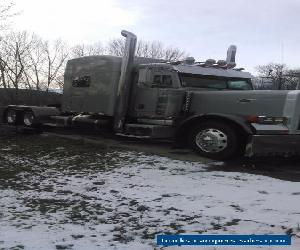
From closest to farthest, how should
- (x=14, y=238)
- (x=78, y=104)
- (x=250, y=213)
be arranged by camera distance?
1. (x=14, y=238)
2. (x=250, y=213)
3. (x=78, y=104)

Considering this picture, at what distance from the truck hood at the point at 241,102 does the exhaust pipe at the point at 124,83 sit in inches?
71.9

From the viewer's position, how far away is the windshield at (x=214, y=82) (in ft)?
37.8

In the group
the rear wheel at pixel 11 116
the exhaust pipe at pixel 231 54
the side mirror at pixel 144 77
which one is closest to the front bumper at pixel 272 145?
the side mirror at pixel 144 77

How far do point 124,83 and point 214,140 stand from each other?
310 centimetres

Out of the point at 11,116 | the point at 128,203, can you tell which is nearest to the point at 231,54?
the point at 11,116

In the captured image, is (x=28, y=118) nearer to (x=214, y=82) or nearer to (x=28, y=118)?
(x=28, y=118)

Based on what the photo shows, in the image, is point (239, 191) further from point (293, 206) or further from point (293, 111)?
point (293, 111)

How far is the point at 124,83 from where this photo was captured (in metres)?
12.2

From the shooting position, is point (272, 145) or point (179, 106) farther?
point (179, 106)

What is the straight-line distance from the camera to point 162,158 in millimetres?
10008

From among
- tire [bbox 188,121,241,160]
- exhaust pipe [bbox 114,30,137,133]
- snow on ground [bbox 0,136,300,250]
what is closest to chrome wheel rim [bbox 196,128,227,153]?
tire [bbox 188,121,241,160]

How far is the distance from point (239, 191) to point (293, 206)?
1.04 meters

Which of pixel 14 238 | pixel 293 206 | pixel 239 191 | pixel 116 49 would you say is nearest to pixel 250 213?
pixel 293 206

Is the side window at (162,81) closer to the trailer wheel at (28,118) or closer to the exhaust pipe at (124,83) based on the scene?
the exhaust pipe at (124,83)
